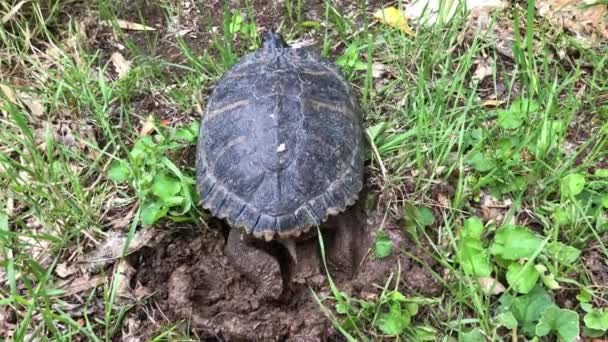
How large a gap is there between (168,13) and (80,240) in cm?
165

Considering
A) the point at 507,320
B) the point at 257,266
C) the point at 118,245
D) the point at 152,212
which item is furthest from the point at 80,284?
the point at 507,320

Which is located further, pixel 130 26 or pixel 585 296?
pixel 130 26

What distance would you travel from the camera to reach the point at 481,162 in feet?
8.68

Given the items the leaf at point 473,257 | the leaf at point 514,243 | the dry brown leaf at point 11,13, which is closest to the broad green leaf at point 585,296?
the leaf at point 514,243

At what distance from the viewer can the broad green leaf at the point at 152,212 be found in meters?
2.55

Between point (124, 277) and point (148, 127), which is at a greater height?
point (148, 127)

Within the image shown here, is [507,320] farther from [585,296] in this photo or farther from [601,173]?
[601,173]

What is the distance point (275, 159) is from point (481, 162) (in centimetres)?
98

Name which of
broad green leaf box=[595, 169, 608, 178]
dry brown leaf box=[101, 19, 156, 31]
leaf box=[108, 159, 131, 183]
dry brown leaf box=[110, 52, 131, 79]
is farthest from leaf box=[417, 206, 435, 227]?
dry brown leaf box=[101, 19, 156, 31]

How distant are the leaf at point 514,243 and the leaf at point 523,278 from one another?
57 mm

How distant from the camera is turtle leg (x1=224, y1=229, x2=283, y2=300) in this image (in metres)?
2.38

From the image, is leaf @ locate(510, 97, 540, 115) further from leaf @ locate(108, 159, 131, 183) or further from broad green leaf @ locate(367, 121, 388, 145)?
leaf @ locate(108, 159, 131, 183)

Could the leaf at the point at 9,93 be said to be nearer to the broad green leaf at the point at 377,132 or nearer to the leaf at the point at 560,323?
the broad green leaf at the point at 377,132

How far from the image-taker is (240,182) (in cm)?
230
